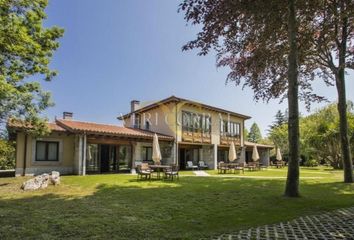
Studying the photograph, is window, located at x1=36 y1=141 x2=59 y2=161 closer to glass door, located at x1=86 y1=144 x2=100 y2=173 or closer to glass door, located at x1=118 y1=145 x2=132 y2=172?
glass door, located at x1=86 y1=144 x2=100 y2=173

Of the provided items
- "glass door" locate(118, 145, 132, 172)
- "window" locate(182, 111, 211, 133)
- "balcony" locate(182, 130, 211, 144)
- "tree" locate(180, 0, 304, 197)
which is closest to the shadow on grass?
"tree" locate(180, 0, 304, 197)

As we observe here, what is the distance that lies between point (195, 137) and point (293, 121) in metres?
18.4

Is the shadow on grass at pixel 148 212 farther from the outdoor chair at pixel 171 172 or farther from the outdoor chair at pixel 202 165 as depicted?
the outdoor chair at pixel 202 165

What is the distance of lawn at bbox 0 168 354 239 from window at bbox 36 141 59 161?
828cm

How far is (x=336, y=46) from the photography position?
17312mm

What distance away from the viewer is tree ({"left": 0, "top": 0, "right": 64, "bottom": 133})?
13.1m

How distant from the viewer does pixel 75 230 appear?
6.02 meters

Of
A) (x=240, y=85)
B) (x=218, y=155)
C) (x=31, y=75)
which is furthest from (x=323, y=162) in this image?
(x=31, y=75)

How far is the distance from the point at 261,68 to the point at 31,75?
1137cm

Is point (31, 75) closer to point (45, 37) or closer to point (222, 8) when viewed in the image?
point (45, 37)

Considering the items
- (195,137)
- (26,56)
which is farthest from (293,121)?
(195,137)

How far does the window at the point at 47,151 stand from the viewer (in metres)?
20.0

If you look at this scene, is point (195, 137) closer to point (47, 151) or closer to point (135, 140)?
point (135, 140)

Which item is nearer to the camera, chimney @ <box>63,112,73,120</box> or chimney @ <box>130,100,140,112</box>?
chimney @ <box>63,112,73,120</box>
